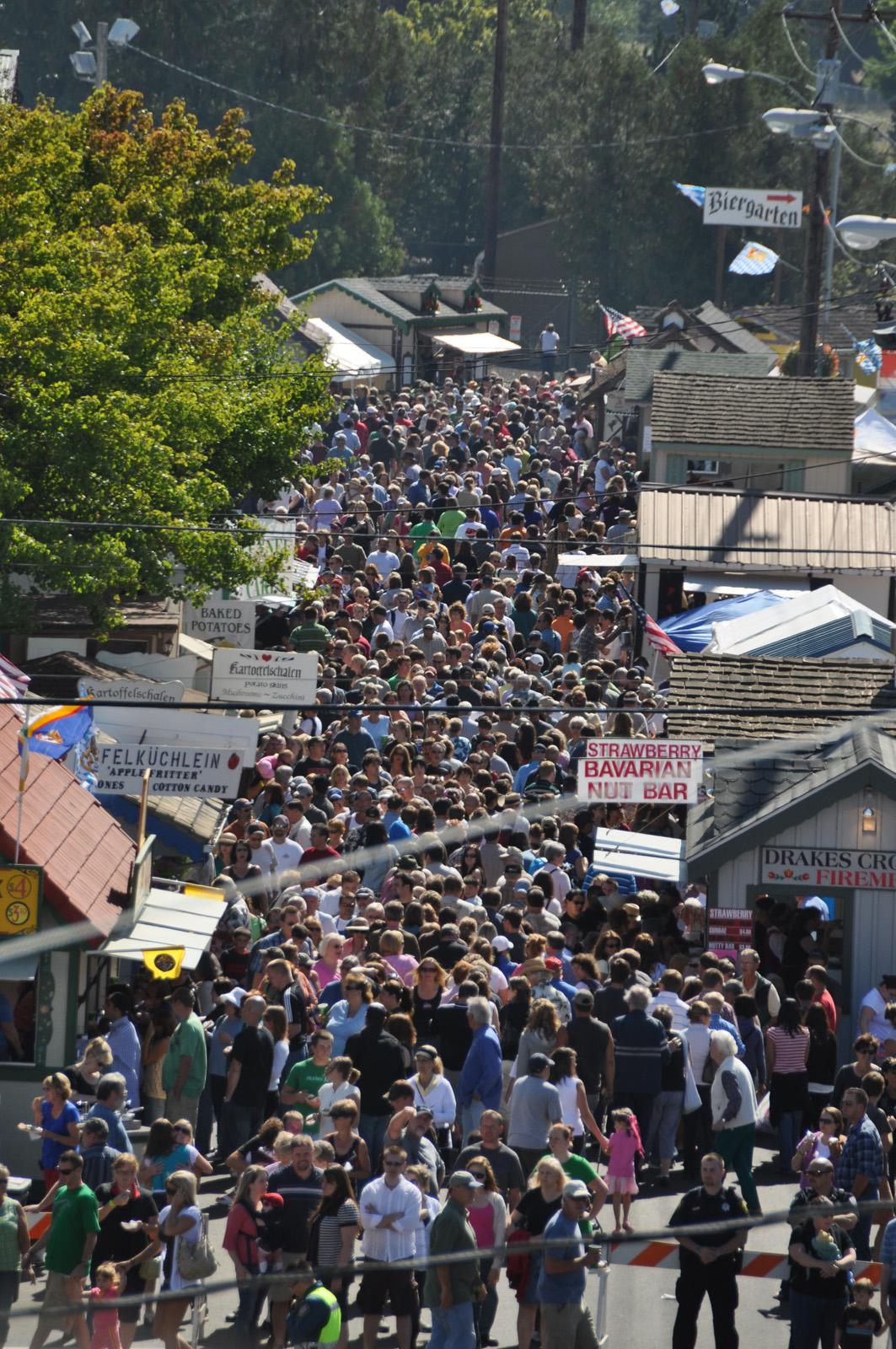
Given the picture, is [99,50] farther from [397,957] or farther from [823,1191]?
[823,1191]

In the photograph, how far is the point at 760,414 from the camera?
104 ft

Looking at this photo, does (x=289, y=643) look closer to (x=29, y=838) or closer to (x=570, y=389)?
(x=29, y=838)

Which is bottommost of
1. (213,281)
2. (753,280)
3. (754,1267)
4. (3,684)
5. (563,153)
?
(754,1267)

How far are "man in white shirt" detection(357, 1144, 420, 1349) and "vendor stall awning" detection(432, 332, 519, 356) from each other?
141 feet

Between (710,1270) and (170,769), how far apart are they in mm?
7051

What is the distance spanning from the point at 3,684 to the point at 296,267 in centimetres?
6410

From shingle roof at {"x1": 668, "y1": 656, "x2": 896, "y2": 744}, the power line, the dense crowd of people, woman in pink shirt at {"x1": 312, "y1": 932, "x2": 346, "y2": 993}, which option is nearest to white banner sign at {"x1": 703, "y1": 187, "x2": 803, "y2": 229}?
the dense crowd of people

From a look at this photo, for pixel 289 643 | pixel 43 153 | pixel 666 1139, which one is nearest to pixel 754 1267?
pixel 666 1139

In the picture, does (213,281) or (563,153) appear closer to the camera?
(213,281)

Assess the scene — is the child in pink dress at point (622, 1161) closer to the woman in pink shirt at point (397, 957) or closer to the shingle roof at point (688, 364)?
the woman in pink shirt at point (397, 957)

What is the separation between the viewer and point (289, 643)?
21.8m

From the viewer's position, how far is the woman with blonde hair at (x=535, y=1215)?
9.39m

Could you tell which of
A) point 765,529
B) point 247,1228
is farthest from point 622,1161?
point 765,529

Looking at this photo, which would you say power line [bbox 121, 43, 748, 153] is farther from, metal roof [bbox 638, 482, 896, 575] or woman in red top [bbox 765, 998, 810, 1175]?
woman in red top [bbox 765, 998, 810, 1175]
